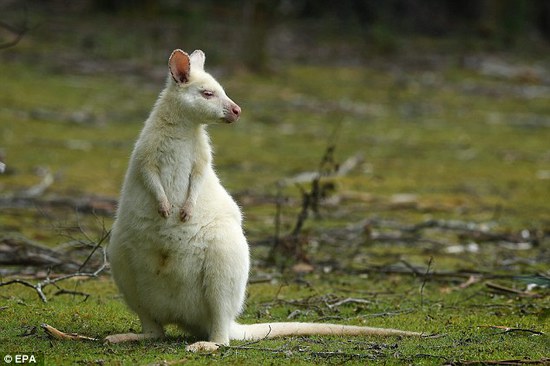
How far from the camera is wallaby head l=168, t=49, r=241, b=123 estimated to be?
4414 millimetres

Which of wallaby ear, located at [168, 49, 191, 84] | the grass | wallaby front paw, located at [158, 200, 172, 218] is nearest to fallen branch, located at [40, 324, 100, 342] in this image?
the grass

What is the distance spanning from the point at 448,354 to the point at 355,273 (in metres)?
2.59

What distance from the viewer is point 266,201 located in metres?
9.23

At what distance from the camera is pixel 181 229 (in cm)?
431

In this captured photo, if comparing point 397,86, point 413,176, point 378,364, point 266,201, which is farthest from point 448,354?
point 397,86

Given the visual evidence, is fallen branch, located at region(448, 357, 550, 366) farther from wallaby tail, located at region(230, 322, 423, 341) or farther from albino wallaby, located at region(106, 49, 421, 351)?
albino wallaby, located at region(106, 49, 421, 351)

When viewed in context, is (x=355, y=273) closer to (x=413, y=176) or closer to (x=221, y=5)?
(x=413, y=176)

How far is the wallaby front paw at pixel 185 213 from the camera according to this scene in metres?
4.29

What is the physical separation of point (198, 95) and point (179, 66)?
0.14 metres

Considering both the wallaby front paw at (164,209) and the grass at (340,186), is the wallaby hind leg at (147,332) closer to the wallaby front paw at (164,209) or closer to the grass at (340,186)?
the grass at (340,186)

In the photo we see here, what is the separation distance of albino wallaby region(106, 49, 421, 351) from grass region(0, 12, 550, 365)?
16cm

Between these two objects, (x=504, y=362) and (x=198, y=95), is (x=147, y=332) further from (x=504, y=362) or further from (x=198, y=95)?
(x=504, y=362)

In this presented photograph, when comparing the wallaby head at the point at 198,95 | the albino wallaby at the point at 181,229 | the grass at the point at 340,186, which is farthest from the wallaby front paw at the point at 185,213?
the grass at the point at 340,186

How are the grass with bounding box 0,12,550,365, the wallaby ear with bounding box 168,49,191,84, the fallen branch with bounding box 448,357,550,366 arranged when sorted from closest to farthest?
the fallen branch with bounding box 448,357,550,366
the wallaby ear with bounding box 168,49,191,84
the grass with bounding box 0,12,550,365
